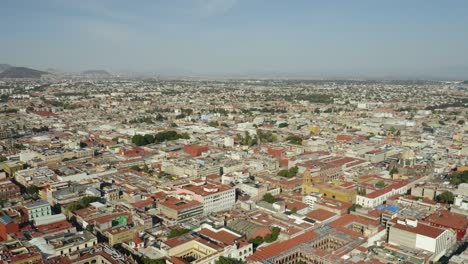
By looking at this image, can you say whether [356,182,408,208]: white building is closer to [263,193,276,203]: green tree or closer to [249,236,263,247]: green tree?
[263,193,276,203]: green tree

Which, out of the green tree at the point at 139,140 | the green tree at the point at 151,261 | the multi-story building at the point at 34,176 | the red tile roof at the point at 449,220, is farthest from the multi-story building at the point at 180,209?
the green tree at the point at 139,140

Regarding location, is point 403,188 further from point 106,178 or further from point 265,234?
point 106,178

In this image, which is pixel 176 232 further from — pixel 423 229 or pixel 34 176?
pixel 34 176

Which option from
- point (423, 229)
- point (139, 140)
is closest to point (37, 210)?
point (423, 229)

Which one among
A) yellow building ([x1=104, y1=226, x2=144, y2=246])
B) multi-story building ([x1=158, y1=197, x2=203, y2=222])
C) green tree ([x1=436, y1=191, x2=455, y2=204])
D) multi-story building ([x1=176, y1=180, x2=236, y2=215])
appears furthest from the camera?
green tree ([x1=436, y1=191, x2=455, y2=204])

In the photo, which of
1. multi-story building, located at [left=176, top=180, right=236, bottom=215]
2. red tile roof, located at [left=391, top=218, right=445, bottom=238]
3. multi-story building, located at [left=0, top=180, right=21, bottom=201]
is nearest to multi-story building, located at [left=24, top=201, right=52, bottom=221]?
multi-story building, located at [left=0, top=180, right=21, bottom=201]

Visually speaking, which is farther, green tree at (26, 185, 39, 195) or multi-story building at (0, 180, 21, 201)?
green tree at (26, 185, 39, 195)
